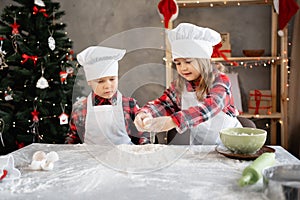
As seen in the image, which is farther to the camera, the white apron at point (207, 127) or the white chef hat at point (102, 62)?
the white apron at point (207, 127)

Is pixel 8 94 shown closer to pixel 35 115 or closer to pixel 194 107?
pixel 35 115

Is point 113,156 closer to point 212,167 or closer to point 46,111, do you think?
point 212,167

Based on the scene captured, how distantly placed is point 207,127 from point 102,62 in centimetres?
60

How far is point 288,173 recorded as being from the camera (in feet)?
2.86

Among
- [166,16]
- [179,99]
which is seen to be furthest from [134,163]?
[166,16]

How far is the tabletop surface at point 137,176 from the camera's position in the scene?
87cm

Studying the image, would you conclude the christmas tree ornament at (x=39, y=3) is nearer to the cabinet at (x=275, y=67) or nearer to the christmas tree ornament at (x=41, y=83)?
the christmas tree ornament at (x=41, y=83)

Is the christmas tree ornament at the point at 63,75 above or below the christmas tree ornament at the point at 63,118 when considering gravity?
above

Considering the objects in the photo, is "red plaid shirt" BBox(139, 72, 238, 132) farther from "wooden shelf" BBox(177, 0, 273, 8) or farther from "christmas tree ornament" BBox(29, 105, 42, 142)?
"wooden shelf" BBox(177, 0, 273, 8)

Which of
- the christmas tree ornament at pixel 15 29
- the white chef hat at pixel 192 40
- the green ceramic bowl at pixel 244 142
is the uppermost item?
the christmas tree ornament at pixel 15 29

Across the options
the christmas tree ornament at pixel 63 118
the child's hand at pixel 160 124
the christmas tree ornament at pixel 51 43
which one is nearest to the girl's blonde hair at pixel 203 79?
the child's hand at pixel 160 124

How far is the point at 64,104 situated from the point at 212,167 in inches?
68.5

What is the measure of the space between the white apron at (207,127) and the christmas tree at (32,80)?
1.18m

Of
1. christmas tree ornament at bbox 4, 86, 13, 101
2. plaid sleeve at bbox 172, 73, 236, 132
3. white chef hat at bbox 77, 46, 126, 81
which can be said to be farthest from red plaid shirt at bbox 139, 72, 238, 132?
christmas tree ornament at bbox 4, 86, 13, 101
